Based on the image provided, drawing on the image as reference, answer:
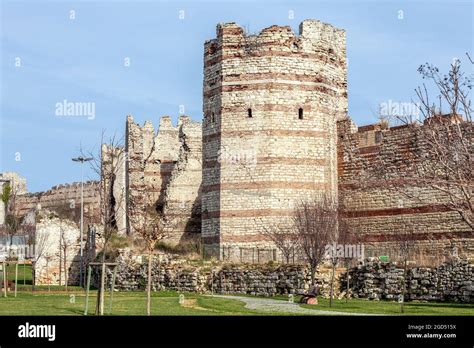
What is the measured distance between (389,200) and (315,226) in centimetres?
478

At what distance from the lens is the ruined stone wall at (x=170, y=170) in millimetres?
45016

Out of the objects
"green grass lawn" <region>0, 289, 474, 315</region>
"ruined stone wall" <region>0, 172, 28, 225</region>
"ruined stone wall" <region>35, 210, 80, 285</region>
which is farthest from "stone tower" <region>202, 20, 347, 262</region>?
"ruined stone wall" <region>0, 172, 28, 225</region>

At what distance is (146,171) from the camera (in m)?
51.6

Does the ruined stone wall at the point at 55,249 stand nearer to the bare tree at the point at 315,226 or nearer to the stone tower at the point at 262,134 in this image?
the stone tower at the point at 262,134

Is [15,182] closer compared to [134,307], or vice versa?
[134,307]

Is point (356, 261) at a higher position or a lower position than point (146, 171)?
lower

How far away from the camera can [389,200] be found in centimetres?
3344

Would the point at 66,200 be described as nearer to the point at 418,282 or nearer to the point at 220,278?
the point at 220,278

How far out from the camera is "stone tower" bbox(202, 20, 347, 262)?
32781 mm

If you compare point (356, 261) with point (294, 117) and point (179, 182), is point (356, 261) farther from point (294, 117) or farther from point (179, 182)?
point (179, 182)

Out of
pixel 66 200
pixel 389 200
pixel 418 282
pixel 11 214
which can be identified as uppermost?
pixel 66 200

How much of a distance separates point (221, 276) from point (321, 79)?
805 centimetres

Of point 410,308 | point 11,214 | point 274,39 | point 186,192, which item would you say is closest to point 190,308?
point 410,308
